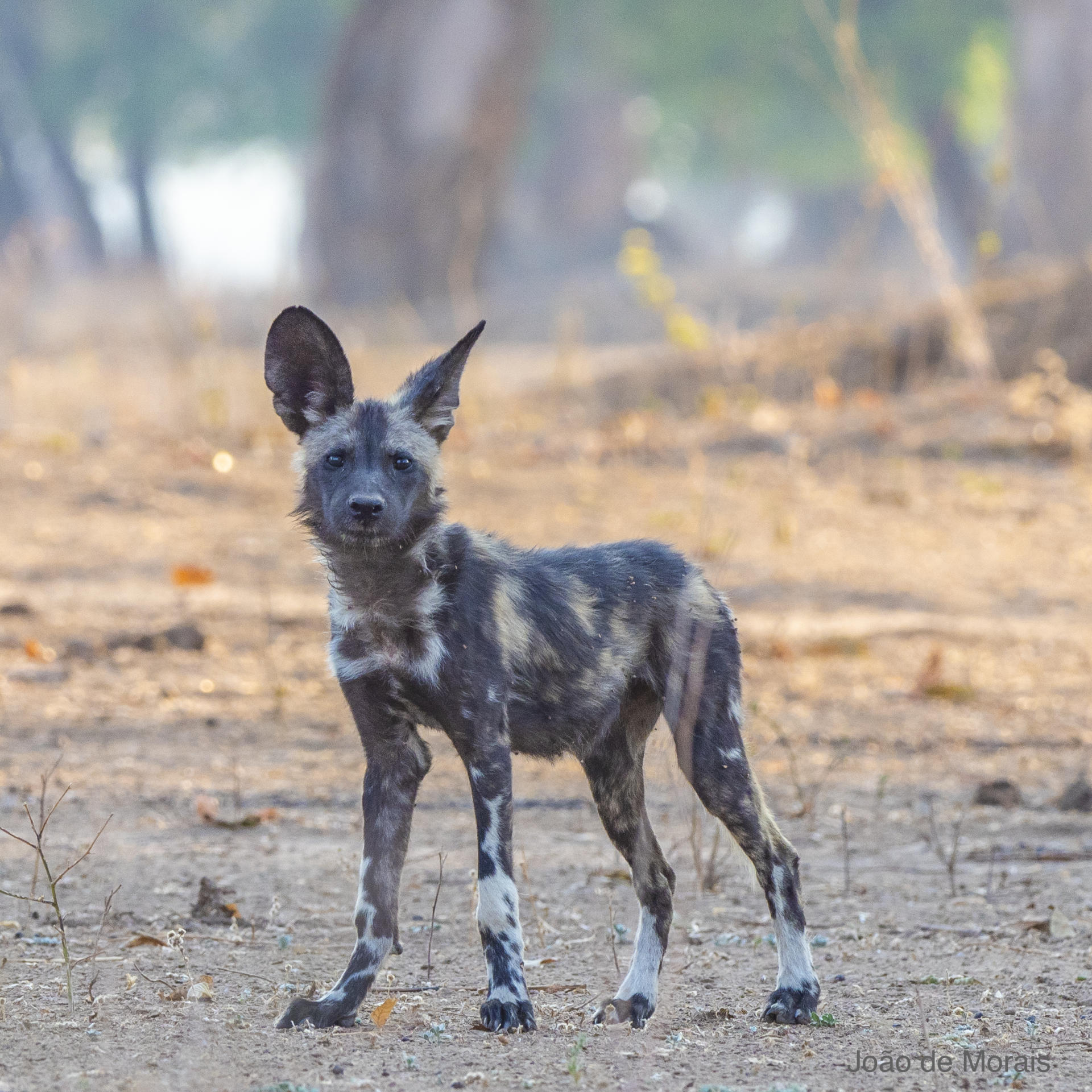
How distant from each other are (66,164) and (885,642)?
38.3 meters

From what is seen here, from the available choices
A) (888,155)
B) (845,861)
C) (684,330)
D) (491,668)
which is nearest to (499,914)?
(491,668)

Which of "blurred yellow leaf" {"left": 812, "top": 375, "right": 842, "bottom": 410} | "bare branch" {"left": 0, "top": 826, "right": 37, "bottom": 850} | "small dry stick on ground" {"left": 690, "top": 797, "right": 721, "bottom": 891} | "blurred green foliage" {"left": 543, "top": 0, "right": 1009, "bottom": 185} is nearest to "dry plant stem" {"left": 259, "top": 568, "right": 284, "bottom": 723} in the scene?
"bare branch" {"left": 0, "top": 826, "right": 37, "bottom": 850}

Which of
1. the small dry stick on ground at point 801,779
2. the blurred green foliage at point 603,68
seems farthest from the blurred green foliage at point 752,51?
the small dry stick on ground at point 801,779

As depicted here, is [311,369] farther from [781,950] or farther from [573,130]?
[573,130]

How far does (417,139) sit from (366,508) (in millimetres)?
20013

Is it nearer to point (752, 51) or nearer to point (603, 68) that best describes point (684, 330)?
point (752, 51)

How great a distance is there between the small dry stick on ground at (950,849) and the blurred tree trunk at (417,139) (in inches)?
683

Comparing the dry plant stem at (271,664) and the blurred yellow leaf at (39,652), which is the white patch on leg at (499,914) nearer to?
the dry plant stem at (271,664)

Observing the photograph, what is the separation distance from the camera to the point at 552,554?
4266 mm

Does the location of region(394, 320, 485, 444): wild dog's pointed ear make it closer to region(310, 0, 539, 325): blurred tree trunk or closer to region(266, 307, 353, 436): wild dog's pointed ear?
region(266, 307, 353, 436): wild dog's pointed ear

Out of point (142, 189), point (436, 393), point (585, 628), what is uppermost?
point (142, 189)

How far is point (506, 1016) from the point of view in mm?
3629

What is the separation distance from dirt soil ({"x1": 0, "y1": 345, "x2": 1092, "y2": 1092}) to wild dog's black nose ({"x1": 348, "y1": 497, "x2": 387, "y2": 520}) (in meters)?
0.86

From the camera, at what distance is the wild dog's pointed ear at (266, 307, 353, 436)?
4.01 metres
